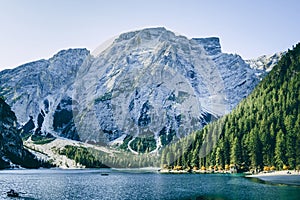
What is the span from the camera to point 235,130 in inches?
7328

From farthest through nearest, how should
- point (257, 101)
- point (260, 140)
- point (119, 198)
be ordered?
point (257, 101) → point (260, 140) → point (119, 198)

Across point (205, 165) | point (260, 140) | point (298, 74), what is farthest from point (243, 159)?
point (298, 74)

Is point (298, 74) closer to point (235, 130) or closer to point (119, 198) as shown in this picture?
point (235, 130)

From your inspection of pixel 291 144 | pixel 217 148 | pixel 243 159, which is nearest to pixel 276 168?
pixel 291 144

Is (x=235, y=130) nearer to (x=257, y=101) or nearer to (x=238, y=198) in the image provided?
(x=257, y=101)

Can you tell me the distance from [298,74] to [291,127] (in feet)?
161

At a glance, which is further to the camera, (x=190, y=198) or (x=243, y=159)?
(x=243, y=159)

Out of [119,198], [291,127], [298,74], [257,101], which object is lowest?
[119,198]

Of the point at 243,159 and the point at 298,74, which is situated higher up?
the point at 298,74

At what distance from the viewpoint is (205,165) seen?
7475 inches

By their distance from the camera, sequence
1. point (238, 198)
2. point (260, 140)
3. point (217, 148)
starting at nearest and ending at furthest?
1. point (238, 198)
2. point (260, 140)
3. point (217, 148)

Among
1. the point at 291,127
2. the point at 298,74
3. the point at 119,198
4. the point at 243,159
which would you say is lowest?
the point at 119,198

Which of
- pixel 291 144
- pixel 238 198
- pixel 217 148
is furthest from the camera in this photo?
pixel 217 148

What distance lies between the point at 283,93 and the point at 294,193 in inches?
4573
